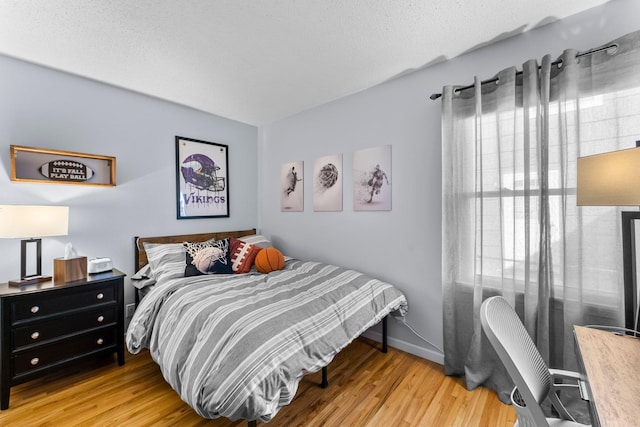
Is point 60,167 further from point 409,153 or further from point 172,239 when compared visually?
point 409,153

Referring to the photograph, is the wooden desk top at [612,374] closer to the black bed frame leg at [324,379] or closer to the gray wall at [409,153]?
the gray wall at [409,153]

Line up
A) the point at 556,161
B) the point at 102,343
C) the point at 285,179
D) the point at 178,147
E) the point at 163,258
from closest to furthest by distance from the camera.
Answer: the point at 556,161, the point at 102,343, the point at 163,258, the point at 178,147, the point at 285,179

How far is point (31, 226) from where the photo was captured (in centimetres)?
196

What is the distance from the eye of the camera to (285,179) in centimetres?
353

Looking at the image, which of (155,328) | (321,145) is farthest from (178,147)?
(155,328)

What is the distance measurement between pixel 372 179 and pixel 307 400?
1897 millimetres

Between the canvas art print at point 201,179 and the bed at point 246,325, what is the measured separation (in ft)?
2.18

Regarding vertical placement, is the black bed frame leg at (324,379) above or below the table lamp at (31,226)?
below

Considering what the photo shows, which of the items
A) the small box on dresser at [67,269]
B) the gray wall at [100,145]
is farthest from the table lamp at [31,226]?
the gray wall at [100,145]

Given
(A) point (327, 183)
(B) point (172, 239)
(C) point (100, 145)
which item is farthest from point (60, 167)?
(A) point (327, 183)

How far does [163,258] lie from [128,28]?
1.83 m

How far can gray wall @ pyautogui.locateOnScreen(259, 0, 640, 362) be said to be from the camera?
5.91ft

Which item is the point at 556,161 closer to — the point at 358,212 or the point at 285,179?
the point at 358,212

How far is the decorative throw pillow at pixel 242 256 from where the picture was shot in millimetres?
2705
